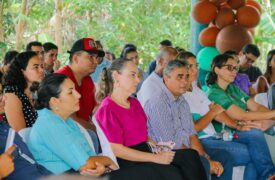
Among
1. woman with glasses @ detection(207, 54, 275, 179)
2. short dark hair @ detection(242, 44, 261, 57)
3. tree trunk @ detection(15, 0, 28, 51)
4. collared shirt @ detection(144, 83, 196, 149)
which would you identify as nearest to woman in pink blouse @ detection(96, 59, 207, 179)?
collared shirt @ detection(144, 83, 196, 149)

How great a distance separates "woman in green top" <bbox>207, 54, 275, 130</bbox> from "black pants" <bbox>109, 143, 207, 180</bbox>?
94 centimetres

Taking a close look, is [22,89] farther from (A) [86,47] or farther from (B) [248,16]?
(B) [248,16]

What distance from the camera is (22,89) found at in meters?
3.12


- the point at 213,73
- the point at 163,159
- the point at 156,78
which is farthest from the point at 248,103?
the point at 163,159

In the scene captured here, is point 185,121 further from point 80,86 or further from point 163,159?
point 80,86

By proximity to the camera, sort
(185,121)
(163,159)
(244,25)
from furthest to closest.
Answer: (244,25)
(185,121)
(163,159)

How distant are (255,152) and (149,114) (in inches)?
39.3

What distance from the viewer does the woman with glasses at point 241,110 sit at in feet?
12.3

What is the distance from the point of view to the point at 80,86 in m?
3.68

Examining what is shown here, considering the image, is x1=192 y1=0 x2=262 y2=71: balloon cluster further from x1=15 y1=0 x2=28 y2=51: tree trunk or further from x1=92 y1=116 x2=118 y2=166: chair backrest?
x1=92 y1=116 x2=118 y2=166: chair backrest

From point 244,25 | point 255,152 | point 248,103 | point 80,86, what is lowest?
point 255,152

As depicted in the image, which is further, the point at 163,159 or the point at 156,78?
the point at 156,78

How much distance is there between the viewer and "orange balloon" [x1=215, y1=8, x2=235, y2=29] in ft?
21.2

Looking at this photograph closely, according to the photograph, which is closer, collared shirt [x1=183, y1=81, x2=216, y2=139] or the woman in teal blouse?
the woman in teal blouse
